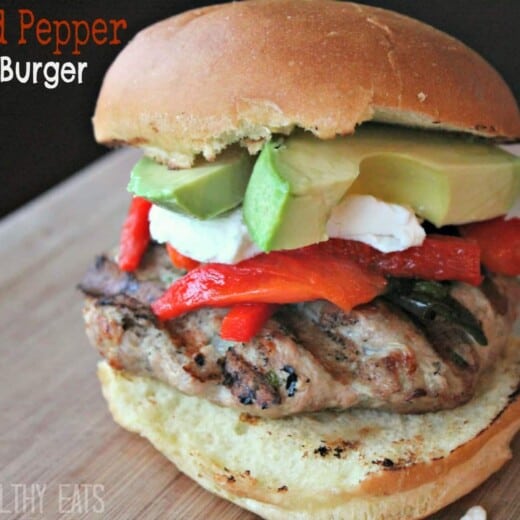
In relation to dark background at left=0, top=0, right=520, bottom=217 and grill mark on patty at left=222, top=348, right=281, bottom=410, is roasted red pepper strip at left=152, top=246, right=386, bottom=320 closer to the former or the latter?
grill mark on patty at left=222, top=348, right=281, bottom=410

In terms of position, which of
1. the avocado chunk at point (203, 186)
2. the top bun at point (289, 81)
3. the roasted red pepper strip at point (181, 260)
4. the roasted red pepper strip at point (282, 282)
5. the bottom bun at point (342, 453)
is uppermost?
the top bun at point (289, 81)

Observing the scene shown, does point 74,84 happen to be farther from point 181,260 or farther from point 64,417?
point 181,260

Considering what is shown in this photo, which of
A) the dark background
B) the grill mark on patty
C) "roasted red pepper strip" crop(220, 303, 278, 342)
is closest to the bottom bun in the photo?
the grill mark on patty

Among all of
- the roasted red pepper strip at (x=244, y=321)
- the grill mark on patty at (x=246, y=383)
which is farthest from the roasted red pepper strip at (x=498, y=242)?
the grill mark on patty at (x=246, y=383)

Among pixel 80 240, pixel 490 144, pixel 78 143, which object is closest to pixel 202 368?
pixel 490 144

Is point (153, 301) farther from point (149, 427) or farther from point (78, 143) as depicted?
point (78, 143)

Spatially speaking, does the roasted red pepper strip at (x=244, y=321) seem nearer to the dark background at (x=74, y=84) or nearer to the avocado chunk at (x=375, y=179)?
the avocado chunk at (x=375, y=179)

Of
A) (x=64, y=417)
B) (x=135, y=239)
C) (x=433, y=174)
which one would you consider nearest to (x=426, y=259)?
(x=433, y=174)
